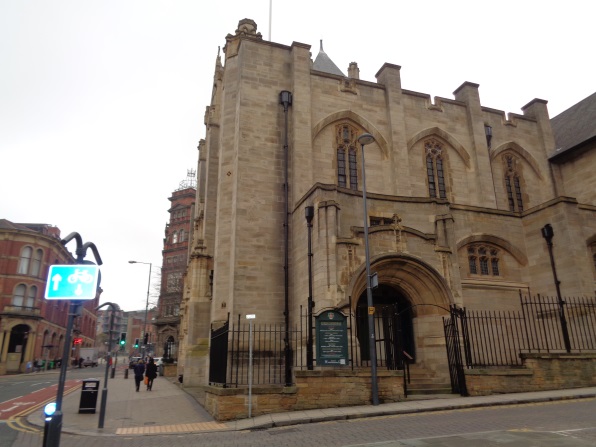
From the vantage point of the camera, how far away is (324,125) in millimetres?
23266

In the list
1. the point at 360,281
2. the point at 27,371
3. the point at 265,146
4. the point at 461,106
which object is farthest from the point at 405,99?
the point at 27,371

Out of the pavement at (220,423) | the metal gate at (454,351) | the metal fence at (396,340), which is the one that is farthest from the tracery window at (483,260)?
the pavement at (220,423)

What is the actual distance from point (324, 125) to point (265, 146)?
366 cm

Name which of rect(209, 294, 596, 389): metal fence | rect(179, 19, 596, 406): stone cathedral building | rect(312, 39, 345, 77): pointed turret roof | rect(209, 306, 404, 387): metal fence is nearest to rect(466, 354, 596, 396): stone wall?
rect(209, 294, 596, 389): metal fence

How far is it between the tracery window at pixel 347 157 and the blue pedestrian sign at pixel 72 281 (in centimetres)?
1662

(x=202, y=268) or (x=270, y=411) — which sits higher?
(x=202, y=268)

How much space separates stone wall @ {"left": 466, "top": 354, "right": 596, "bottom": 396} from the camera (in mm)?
14016

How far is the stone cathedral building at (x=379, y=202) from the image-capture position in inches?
659

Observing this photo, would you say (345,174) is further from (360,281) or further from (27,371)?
(27,371)

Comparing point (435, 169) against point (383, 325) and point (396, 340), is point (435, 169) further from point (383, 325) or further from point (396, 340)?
point (396, 340)

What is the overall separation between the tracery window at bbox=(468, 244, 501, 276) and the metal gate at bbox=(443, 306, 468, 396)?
16.8 feet

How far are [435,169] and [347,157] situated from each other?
5.44 m

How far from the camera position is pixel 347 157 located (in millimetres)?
23484

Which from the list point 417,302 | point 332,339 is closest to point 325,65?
point 417,302
